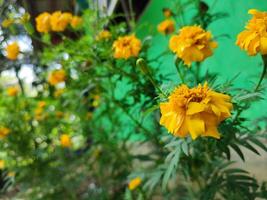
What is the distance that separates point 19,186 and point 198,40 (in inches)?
63.5

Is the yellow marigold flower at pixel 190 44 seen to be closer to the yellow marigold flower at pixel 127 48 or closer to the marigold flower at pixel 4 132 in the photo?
the yellow marigold flower at pixel 127 48

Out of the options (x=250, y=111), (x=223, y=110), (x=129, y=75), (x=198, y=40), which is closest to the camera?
(x=223, y=110)

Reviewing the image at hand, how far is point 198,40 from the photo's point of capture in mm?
975

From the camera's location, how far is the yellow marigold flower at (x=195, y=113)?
28.0 inches

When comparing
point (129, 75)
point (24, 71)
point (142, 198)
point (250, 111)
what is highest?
point (24, 71)

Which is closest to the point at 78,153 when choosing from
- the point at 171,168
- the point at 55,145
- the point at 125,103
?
the point at 55,145

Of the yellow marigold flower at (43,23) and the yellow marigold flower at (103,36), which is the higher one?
the yellow marigold flower at (43,23)

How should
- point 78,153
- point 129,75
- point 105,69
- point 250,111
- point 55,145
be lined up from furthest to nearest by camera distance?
point 78,153 < point 55,145 < point 250,111 < point 105,69 < point 129,75

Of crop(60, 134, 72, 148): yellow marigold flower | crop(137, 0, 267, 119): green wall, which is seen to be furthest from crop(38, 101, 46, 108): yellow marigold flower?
crop(137, 0, 267, 119): green wall

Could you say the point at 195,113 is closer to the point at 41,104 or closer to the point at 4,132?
the point at 4,132

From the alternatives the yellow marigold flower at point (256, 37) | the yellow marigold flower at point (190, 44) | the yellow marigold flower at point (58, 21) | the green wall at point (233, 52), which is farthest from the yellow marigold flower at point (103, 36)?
the yellow marigold flower at point (256, 37)

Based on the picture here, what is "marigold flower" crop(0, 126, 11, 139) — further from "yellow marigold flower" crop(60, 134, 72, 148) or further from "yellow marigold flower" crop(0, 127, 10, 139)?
"yellow marigold flower" crop(60, 134, 72, 148)

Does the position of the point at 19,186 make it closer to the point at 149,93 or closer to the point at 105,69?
the point at 105,69

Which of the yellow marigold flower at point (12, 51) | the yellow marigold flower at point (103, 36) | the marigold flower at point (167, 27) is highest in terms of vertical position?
the yellow marigold flower at point (12, 51)
